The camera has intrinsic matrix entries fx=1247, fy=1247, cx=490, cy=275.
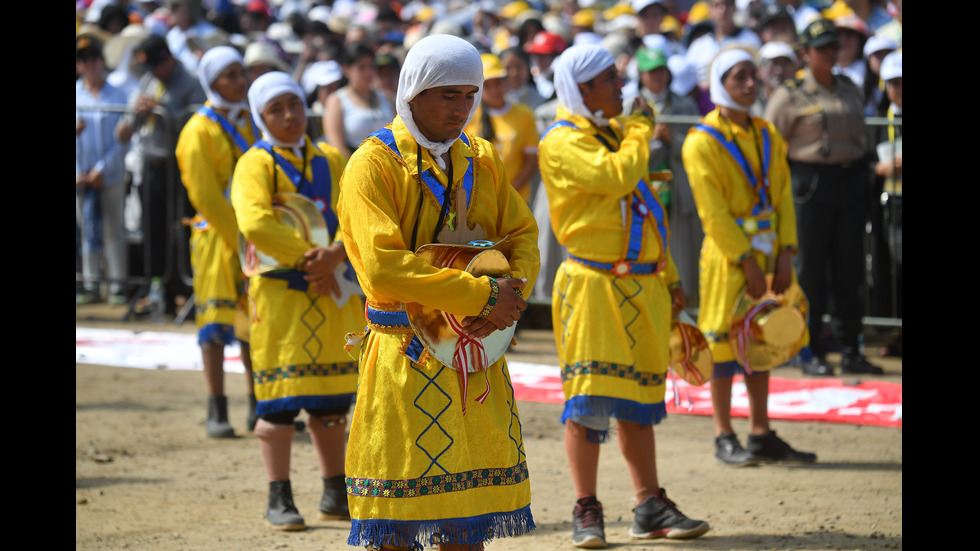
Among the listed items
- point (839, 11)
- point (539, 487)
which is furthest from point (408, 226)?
point (839, 11)

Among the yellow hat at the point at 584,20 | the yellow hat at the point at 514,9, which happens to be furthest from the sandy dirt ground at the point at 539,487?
the yellow hat at the point at 514,9

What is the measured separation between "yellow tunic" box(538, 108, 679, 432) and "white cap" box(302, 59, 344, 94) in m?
6.51

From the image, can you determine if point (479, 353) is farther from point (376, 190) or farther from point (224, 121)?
point (224, 121)

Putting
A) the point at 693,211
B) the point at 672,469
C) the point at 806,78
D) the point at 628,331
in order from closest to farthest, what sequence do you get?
the point at 628,331
the point at 672,469
the point at 806,78
the point at 693,211

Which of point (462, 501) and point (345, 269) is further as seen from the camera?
point (345, 269)

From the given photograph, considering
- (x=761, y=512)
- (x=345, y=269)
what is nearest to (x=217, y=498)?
(x=345, y=269)

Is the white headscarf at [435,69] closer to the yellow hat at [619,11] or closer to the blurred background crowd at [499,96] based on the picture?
the blurred background crowd at [499,96]

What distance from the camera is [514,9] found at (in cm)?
1752

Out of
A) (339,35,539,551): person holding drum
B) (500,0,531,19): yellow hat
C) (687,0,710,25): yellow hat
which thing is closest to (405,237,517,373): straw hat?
A: (339,35,539,551): person holding drum

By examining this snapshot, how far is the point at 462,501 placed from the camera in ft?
13.0

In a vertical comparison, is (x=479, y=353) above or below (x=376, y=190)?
below

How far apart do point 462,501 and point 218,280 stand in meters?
3.94

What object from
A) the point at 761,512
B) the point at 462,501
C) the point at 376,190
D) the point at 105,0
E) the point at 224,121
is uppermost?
the point at 105,0

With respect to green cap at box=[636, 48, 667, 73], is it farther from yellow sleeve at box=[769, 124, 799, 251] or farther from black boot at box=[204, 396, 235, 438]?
black boot at box=[204, 396, 235, 438]
